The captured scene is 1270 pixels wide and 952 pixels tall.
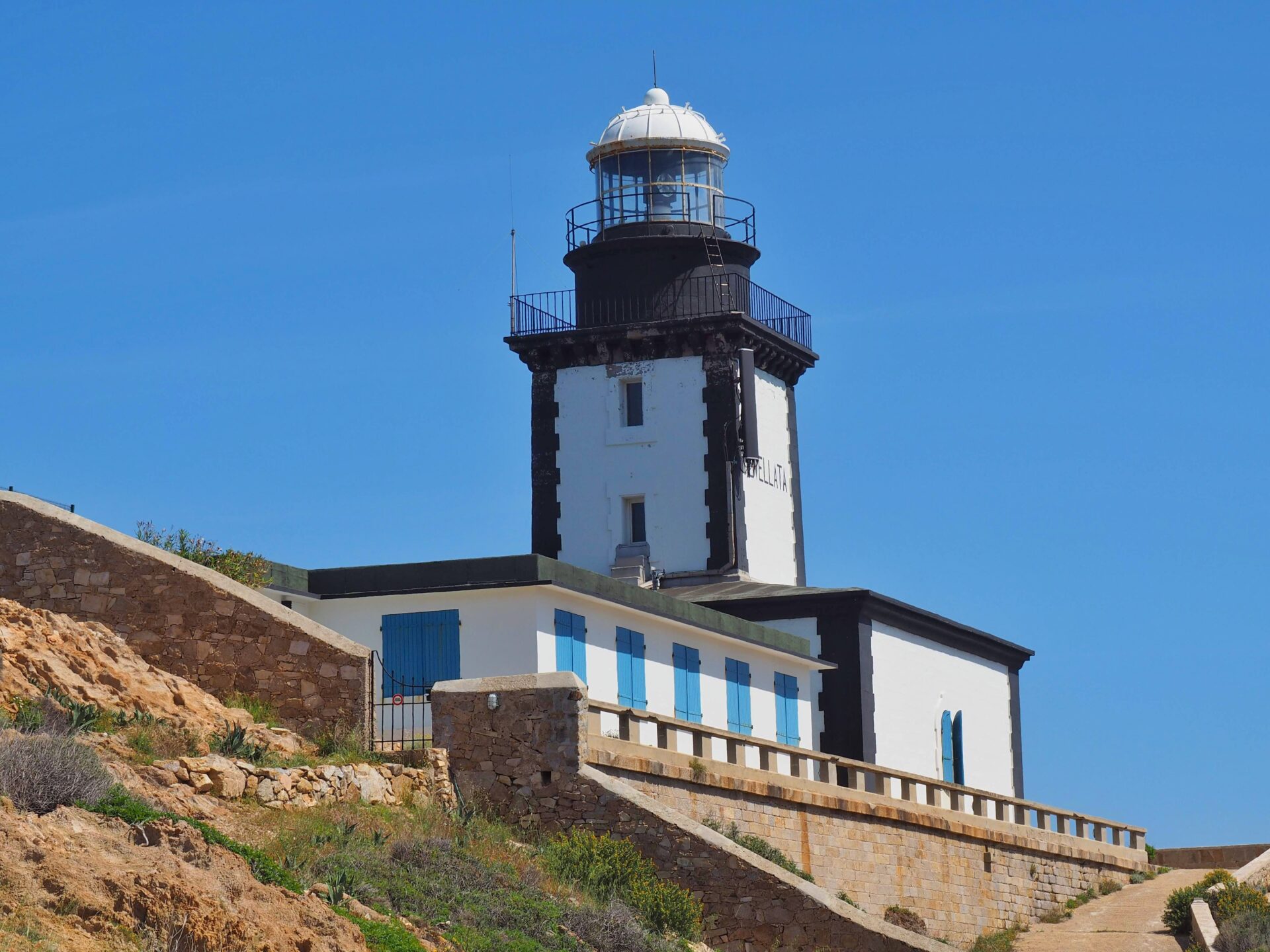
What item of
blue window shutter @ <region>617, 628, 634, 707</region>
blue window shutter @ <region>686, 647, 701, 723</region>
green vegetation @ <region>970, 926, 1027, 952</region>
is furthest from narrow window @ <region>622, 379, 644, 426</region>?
green vegetation @ <region>970, 926, 1027, 952</region>

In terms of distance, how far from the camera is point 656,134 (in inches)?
1676

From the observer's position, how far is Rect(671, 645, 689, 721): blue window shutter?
31.2 meters

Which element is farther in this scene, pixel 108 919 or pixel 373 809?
pixel 373 809

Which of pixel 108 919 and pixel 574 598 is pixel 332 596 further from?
pixel 108 919

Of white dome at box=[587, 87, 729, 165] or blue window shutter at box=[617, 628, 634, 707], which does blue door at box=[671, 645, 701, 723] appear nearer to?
blue window shutter at box=[617, 628, 634, 707]

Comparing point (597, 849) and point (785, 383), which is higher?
point (785, 383)

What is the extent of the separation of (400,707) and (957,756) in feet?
48.9

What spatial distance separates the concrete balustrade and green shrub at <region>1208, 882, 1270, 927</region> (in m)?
3.89

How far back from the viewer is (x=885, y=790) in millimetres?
30703

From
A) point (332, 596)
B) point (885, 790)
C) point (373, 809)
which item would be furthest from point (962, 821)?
point (373, 809)

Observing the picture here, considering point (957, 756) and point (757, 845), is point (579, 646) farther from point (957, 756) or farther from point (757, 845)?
point (957, 756)

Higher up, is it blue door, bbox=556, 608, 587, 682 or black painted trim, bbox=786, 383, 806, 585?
black painted trim, bbox=786, 383, 806, 585

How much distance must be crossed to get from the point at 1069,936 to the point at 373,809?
12946 mm

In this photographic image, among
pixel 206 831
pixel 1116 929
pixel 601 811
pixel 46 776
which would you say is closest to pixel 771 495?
pixel 1116 929
